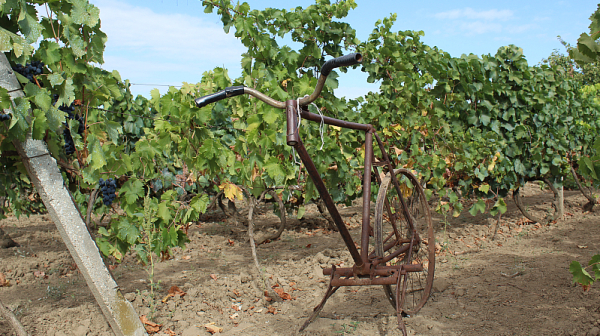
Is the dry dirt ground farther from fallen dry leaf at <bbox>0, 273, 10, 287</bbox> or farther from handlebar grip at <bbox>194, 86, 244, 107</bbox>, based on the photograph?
handlebar grip at <bbox>194, 86, 244, 107</bbox>

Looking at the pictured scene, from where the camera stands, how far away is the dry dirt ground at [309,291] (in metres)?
3.02

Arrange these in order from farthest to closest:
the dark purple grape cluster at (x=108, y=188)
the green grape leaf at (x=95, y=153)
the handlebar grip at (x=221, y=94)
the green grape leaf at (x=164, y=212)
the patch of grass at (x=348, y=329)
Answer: the green grape leaf at (x=164, y=212)
the dark purple grape cluster at (x=108, y=188)
the patch of grass at (x=348, y=329)
the green grape leaf at (x=95, y=153)
the handlebar grip at (x=221, y=94)

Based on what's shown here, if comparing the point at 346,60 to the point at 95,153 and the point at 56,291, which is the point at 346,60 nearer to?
the point at 95,153

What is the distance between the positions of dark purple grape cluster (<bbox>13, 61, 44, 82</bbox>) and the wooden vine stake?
98 mm

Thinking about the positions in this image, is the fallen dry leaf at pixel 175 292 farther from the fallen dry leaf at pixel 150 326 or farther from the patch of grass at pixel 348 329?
the patch of grass at pixel 348 329

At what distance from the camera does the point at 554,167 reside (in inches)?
271

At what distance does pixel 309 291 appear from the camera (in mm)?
3920

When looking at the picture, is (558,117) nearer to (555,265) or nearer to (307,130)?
(555,265)

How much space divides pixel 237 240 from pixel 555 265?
13.6 ft

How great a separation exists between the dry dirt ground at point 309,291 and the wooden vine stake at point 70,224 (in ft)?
1.20

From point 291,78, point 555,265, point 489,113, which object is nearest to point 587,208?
point 489,113

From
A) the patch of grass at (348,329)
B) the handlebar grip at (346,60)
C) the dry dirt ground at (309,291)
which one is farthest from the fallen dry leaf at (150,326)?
the handlebar grip at (346,60)

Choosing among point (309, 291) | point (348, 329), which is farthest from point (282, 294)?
point (348, 329)

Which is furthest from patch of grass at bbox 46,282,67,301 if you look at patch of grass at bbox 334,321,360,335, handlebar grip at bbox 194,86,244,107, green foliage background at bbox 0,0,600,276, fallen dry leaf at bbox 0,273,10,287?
handlebar grip at bbox 194,86,244,107
